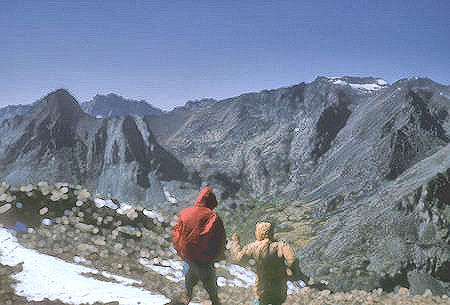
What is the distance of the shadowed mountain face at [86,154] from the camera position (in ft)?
508

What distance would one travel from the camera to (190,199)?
143750mm

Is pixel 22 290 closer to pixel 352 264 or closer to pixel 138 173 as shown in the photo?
pixel 352 264

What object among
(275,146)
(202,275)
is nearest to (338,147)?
(275,146)

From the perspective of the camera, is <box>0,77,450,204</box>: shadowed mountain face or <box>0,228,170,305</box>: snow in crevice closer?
<box>0,228,170,305</box>: snow in crevice

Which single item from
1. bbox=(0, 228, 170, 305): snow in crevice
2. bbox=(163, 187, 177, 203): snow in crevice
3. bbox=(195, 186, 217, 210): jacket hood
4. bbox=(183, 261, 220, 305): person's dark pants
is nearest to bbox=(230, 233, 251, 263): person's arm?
bbox=(183, 261, 220, 305): person's dark pants

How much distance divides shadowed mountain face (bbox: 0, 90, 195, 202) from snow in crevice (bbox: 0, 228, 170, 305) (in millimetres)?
137803

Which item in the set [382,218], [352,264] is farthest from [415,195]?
[352,264]

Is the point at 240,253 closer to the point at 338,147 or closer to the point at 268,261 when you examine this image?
the point at 268,261

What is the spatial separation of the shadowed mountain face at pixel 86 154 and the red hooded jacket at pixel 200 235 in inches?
5610

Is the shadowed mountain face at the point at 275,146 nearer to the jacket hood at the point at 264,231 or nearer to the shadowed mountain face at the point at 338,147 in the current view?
the shadowed mountain face at the point at 338,147

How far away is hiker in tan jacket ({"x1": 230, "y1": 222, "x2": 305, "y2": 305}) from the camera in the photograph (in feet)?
21.0

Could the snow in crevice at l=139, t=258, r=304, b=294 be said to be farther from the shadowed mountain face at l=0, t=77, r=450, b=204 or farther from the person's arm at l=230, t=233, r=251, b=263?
the shadowed mountain face at l=0, t=77, r=450, b=204

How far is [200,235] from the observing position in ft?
22.1

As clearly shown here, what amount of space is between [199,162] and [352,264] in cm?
13233
